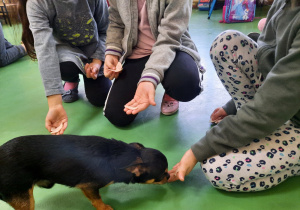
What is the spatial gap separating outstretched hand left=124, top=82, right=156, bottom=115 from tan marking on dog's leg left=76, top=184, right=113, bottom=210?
0.35 meters

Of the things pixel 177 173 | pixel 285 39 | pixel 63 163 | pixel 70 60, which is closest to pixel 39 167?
pixel 63 163

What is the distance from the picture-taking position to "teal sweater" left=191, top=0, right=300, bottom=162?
812mm

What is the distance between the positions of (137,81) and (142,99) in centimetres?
37

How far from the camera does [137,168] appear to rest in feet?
3.06

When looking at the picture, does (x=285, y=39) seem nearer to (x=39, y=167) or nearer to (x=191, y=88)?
(x=191, y=88)

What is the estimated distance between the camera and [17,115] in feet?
5.43

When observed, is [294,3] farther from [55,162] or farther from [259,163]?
[55,162]

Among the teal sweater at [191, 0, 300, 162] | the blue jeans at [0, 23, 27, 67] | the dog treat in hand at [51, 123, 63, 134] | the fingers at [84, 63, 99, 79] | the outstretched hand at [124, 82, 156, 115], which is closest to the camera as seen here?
the teal sweater at [191, 0, 300, 162]

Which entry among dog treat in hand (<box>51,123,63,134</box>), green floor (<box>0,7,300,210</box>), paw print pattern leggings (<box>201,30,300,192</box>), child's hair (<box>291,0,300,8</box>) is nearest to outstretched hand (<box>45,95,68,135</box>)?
dog treat in hand (<box>51,123,63,134</box>)

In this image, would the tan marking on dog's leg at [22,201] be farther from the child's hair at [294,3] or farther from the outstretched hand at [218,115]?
the child's hair at [294,3]

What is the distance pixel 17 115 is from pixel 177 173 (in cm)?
120

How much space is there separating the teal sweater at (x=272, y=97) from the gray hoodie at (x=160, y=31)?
0.42m

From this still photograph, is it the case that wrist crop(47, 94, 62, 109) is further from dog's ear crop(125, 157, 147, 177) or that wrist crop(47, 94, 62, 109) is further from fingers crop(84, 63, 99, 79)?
dog's ear crop(125, 157, 147, 177)

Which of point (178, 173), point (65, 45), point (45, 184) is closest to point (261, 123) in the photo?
point (178, 173)
